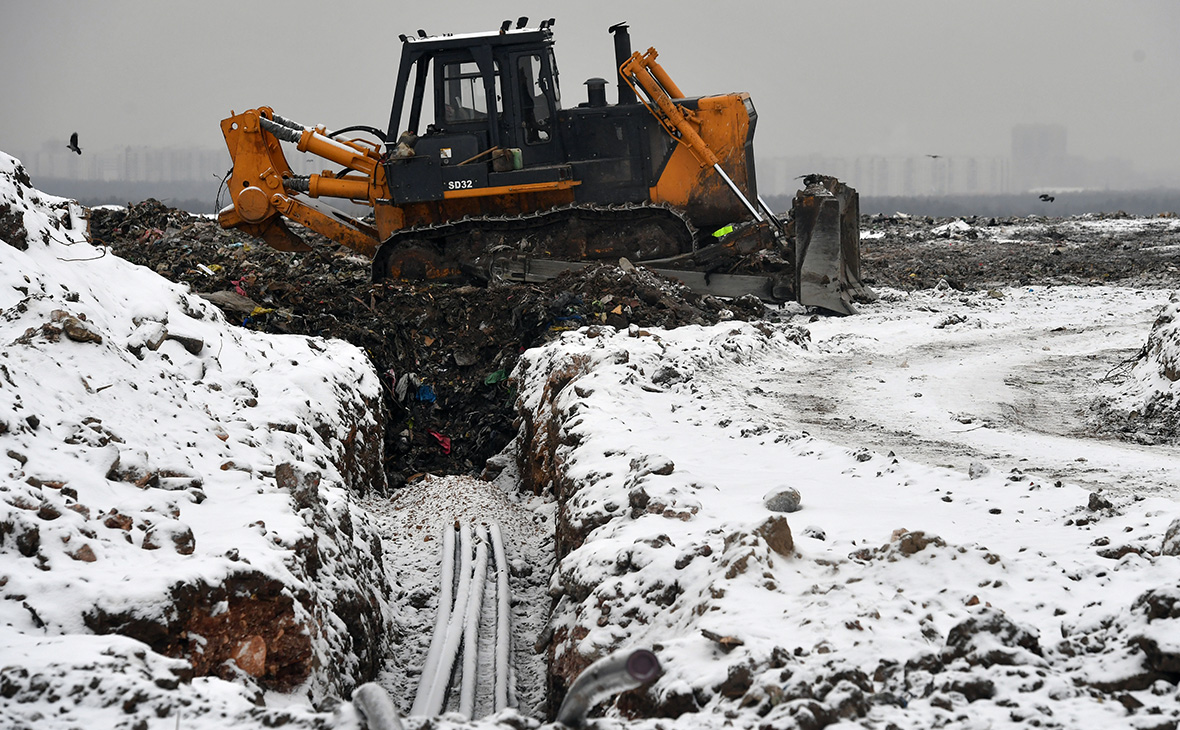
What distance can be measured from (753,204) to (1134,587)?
9.48 meters

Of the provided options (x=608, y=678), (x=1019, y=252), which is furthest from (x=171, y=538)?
(x=1019, y=252)

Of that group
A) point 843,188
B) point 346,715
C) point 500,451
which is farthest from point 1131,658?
point 843,188

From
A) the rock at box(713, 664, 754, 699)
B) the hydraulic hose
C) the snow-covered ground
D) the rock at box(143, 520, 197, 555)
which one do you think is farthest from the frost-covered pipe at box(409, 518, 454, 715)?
the hydraulic hose

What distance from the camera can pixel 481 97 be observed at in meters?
11.2

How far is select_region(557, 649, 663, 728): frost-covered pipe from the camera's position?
2359 millimetres

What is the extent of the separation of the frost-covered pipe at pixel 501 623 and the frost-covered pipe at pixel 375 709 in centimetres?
128

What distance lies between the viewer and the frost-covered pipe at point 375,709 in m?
2.60

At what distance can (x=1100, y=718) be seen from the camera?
246 centimetres

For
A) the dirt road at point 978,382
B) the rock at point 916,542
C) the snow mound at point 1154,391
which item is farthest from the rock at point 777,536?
the snow mound at point 1154,391

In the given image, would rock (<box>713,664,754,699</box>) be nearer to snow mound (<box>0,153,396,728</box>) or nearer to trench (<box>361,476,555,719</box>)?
trench (<box>361,476,555,719</box>)

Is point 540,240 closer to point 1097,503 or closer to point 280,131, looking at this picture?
point 280,131

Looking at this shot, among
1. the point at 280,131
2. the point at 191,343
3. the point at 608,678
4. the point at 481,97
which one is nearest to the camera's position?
the point at 608,678

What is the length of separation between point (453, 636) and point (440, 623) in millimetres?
205

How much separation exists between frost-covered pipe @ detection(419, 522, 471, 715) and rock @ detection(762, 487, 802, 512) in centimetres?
161
